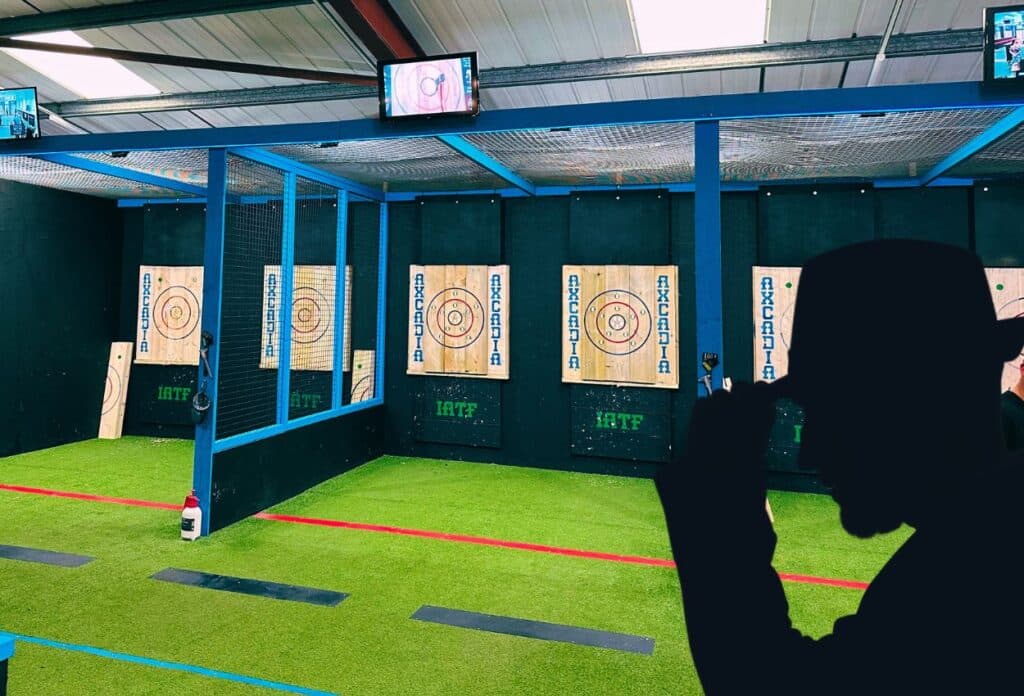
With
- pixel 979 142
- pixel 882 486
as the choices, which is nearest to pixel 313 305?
pixel 979 142

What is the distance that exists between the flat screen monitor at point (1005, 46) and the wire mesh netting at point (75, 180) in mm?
5771

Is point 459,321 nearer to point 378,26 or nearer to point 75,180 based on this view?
point 378,26

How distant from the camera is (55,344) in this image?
6363mm

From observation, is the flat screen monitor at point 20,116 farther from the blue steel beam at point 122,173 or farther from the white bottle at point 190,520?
the white bottle at point 190,520

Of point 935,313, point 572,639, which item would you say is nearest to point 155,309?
point 572,639

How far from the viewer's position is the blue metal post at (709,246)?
3127 millimetres

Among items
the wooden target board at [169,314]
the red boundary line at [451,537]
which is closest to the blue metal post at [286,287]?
the red boundary line at [451,537]

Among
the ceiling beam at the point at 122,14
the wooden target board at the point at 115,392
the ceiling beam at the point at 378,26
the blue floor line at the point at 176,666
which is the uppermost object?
the ceiling beam at the point at 122,14

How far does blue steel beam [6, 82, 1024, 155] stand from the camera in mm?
2924

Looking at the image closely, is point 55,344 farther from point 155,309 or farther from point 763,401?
point 763,401

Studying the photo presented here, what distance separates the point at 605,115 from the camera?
3295 millimetres

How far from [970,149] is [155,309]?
7.26 m

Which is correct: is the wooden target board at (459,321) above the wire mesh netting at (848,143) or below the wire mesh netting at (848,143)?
below

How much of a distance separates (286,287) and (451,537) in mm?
2039
